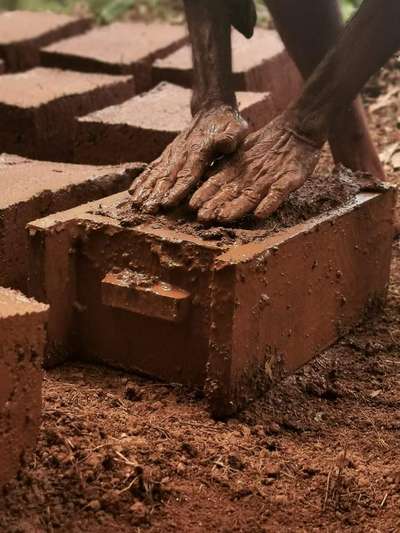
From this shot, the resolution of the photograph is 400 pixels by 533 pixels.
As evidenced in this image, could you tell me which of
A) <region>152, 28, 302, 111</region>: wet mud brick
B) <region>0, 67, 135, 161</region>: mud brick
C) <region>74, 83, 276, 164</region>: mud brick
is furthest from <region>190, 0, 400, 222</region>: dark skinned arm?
<region>152, 28, 302, 111</region>: wet mud brick

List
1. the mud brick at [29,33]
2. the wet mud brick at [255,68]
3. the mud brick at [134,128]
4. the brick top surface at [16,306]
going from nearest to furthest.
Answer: the brick top surface at [16,306] → the mud brick at [134,128] → the wet mud brick at [255,68] → the mud brick at [29,33]

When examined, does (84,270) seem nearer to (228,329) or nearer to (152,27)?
(228,329)

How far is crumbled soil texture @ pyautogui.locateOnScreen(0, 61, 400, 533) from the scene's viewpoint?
7.95 feet

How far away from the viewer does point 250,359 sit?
296 cm

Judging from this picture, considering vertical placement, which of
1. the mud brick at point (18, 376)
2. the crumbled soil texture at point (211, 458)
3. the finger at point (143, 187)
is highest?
the finger at point (143, 187)

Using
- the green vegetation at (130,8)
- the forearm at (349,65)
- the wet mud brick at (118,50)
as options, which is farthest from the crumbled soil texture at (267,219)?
the green vegetation at (130,8)

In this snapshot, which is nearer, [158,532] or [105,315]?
[158,532]

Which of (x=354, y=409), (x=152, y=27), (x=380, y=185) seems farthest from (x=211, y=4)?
(x=152, y=27)

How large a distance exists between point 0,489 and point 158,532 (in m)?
0.36

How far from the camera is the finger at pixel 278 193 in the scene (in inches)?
119

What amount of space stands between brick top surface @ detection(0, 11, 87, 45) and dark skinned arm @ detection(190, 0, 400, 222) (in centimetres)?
305

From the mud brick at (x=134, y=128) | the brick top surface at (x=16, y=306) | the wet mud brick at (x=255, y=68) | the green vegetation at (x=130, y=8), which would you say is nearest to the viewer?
the brick top surface at (x=16, y=306)

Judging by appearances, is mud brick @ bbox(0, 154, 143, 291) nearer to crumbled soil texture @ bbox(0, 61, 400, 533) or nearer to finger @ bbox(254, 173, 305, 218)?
crumbled soil texture @ bbox(0, 61, 400, 533)

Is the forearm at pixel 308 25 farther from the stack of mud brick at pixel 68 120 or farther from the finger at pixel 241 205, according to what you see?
the finger at pixel 241 205
